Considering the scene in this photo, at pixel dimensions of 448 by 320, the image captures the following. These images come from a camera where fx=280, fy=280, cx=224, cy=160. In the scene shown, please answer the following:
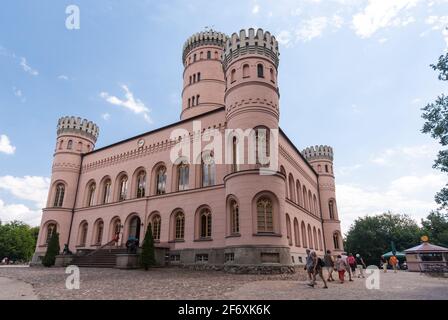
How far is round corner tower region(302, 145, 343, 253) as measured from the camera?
111ft

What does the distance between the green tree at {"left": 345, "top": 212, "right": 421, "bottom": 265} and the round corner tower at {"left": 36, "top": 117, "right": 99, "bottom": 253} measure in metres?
44.7

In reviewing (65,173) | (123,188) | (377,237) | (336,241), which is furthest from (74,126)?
(377,237)

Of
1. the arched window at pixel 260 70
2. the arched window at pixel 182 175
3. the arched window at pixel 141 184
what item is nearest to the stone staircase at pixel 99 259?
the arched window at pixel 141 184

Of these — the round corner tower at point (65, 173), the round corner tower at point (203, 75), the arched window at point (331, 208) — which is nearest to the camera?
the round corner tower at point (65, 173)

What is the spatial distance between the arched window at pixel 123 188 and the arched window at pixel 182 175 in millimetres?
6216

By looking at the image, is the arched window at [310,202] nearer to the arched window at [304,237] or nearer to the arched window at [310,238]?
the arched window at [310,238]

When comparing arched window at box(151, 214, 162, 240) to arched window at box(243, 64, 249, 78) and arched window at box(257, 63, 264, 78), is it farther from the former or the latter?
arched window at box(257, 63, 264, 78)

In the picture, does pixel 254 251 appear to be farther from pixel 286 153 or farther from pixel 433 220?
pixel 433 220

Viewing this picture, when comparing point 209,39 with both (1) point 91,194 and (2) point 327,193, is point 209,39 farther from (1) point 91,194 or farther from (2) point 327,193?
(2) point 327,193

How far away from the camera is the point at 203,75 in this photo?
3130cm

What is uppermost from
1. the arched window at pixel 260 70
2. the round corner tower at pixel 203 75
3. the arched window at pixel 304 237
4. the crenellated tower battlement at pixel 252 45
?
the round corner tower at pixel 203 75

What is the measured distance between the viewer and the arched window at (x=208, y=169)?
70.6 feet

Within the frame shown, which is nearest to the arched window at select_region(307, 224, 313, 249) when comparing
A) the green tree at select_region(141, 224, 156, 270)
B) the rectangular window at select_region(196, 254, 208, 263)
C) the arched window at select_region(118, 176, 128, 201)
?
the rectangular window at select_region(196, 254, 208, 263)

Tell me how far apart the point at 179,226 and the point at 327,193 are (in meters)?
21.7
